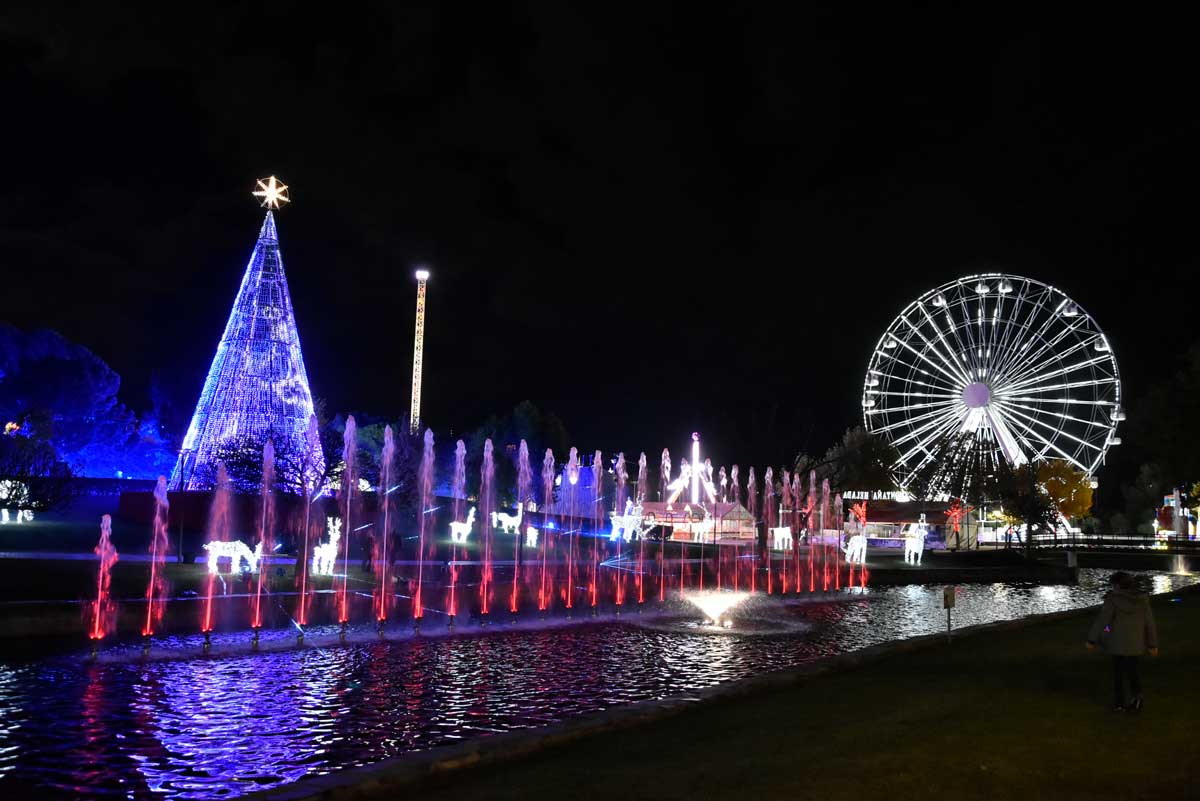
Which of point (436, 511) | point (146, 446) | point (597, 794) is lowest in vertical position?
point (597, 794)

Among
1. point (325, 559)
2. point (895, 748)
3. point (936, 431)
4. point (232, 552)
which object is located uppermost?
point (936, 431)

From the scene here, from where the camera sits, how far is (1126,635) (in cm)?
985

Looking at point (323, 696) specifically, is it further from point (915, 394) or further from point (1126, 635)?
point (915, 394)

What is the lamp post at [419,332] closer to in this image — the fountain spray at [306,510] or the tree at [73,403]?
the tree at [73,403]

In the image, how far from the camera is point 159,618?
57.1 ft

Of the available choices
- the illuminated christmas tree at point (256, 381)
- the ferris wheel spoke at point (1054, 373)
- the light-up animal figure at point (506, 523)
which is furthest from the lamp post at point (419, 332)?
the ferris wheel spoke at point (1054, 373)

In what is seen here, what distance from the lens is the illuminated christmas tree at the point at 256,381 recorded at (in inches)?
1313

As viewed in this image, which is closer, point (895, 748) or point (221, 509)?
point (895, 748)

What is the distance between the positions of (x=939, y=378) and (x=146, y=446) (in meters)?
55.4

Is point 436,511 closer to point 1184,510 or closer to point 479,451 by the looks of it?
point 479,451

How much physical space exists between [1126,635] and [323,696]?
8842mm

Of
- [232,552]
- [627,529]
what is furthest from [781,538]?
[232,552]

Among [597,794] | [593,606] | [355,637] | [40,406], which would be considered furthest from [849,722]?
[40,406]

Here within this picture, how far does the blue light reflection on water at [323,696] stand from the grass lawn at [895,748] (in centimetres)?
170
